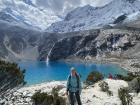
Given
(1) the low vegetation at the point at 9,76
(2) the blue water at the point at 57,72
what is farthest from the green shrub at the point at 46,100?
(2) the blue water at the point at 57,72

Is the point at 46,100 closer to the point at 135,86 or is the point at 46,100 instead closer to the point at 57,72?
the point at 135,86

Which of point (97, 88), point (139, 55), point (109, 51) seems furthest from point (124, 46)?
point (97, 88)

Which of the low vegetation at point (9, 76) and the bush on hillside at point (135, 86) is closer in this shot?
the low vegetation at point (9, 76)

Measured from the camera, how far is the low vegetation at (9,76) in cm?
2153

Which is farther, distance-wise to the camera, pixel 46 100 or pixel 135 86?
pixel 135 86

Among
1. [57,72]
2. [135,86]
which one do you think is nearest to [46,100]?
[135,86]

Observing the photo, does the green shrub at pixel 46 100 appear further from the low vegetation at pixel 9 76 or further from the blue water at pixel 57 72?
the blue water at pixel 57 72

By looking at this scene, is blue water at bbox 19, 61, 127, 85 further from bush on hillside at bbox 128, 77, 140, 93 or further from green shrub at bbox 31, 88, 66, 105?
green shrub at bbox 31, 88, 66, 105

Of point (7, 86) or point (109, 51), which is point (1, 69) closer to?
point (7, 86)

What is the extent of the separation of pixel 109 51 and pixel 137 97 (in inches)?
6937

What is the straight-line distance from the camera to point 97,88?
2916 cm

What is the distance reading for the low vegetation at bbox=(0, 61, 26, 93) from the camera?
21531 millimetres

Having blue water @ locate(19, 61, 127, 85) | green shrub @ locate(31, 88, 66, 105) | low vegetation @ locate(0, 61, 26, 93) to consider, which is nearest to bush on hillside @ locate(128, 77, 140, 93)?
green shrub @ locate(31, 88, 66, 105)

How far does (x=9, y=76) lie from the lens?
2209cm
